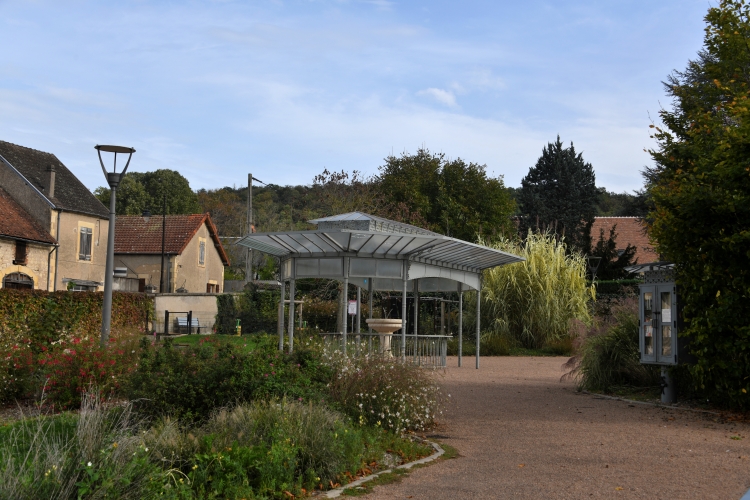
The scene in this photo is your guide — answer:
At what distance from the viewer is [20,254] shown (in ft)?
96.8

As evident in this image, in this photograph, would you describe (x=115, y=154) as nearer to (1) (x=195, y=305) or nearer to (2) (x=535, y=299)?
(2) (x=535, y=299)

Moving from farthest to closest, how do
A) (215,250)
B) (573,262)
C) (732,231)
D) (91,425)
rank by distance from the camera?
(215,250), (573,262), (732,231), (91,425)

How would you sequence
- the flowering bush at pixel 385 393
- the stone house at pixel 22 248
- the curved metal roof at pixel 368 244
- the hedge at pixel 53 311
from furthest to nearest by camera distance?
the stone house at pixel 22 248
the hedge at pixel 53 311
the curved metal roof at pixel 368 244
the flowering bush at pixel 385 393

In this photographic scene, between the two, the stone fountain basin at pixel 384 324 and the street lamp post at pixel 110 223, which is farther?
the stone fountain basin at pixel 384 324

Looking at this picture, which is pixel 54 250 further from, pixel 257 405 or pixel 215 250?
pixel 257 405

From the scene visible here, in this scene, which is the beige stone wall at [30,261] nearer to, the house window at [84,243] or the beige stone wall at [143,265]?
the house window at [84,243]

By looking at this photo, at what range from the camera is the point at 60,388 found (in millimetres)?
10195

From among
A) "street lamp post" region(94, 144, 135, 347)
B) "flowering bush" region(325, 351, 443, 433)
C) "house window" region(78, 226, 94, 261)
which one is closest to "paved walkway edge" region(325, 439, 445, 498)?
"flowering bush" region(325, 351, 443, 433)

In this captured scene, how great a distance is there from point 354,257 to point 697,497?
9.04 m

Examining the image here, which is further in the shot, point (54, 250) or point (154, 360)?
point (54, 250)

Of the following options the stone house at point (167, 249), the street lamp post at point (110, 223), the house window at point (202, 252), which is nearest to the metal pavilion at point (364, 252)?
the street lamp post at point (110, 223)

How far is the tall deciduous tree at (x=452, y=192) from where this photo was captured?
127ft

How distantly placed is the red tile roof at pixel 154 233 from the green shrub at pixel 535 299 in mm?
21999

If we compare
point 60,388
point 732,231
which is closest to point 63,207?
point 60,388
